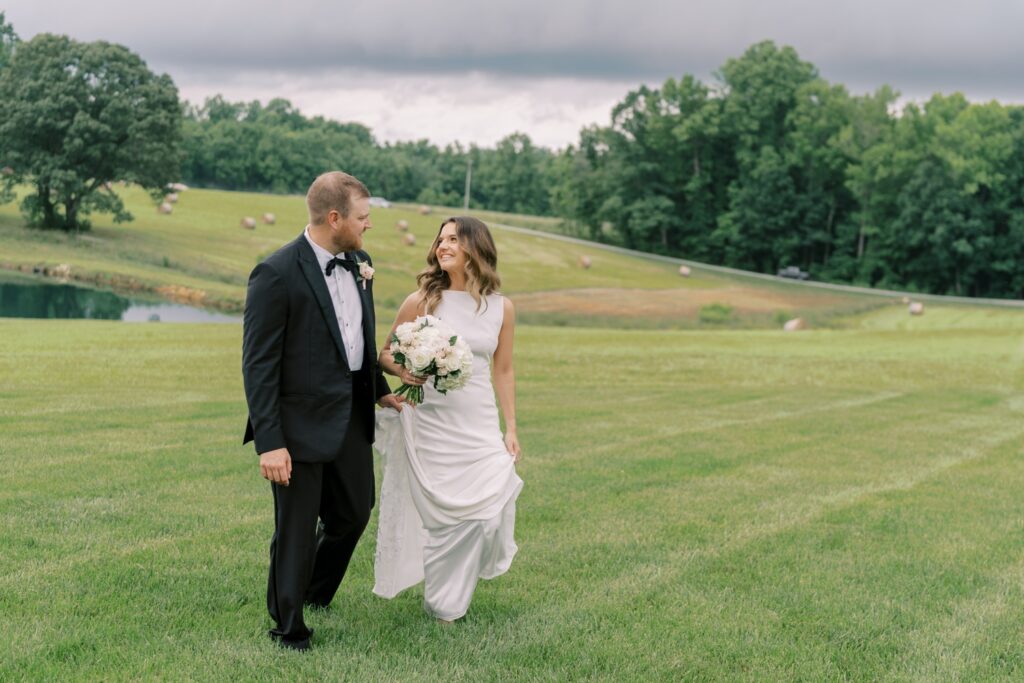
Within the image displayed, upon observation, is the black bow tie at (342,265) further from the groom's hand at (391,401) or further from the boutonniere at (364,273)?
the groom's hand at (391,401)

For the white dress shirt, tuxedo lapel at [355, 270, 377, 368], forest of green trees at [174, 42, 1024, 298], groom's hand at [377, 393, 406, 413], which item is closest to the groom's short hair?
the white dress shirt

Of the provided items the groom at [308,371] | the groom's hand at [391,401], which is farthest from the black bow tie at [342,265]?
the groom's hand at [391,401]

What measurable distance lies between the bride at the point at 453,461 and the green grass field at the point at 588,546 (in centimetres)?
30

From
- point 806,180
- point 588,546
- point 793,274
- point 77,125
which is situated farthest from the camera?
point 806,180

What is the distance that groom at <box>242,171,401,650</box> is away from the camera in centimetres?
530

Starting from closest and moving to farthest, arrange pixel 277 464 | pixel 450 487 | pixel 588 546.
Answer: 1. pixel 277 464
2. pixel 450 487
3. pixel 588 546

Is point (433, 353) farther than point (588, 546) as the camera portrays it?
No

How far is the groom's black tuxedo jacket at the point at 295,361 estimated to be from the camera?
529 centimetres

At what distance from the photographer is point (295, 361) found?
5422mm

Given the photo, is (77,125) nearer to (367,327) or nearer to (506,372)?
(506,372)

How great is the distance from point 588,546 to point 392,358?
2.92 meters

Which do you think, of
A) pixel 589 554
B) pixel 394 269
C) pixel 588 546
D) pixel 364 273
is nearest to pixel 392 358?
pixel 364 273

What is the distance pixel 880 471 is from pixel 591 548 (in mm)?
5829

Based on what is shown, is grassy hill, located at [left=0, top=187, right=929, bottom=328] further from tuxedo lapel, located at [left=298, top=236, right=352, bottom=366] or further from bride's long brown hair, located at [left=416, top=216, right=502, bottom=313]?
tuxedo lapel, located at [left=298, top=236, right=352, bottom=366]
